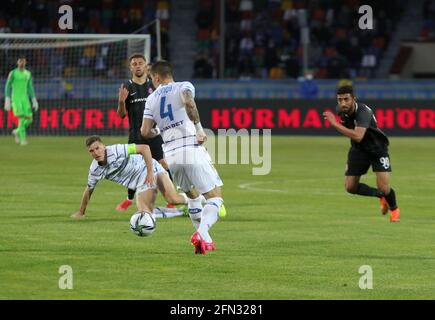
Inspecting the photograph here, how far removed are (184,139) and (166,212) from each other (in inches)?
144

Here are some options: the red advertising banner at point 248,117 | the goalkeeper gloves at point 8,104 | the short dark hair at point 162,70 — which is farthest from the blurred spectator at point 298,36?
the short dark hair at point 162,70

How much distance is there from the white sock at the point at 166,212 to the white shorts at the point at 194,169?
3.44 meters

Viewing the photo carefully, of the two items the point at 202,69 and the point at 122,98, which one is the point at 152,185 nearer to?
the point at 122,98

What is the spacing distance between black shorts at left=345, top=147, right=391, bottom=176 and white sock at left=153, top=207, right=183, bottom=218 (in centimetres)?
247

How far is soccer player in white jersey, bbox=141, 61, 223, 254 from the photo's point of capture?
13273 mm

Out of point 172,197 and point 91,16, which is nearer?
point 172,197

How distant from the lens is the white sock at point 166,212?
55.4 feet

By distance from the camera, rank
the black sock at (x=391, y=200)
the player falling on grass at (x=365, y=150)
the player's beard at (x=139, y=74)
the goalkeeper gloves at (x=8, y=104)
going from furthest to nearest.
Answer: the goalkeeper gloves at (x=8, y=104) < the player's beard at (x=139, y=74) < the black sock at (x=391, y=200) < the player falling on grass at (x=365, y=150)

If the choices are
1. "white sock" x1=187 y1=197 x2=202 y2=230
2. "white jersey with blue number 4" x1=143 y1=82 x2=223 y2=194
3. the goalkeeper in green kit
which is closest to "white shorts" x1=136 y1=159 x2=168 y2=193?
"white sock" x1=187 y1=197 x2=202 y2=230

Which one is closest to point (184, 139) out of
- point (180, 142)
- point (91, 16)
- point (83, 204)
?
point (180, 142)

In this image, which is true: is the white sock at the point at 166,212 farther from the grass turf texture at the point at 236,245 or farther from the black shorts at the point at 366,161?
the black shorts at the point at 366,161

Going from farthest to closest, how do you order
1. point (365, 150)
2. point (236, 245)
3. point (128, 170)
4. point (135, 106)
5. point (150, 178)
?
point (135, 106), point (365, 150), point (128, 170), point (150, 178), point (236, 245)

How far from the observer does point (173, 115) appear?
1362 centimetres
